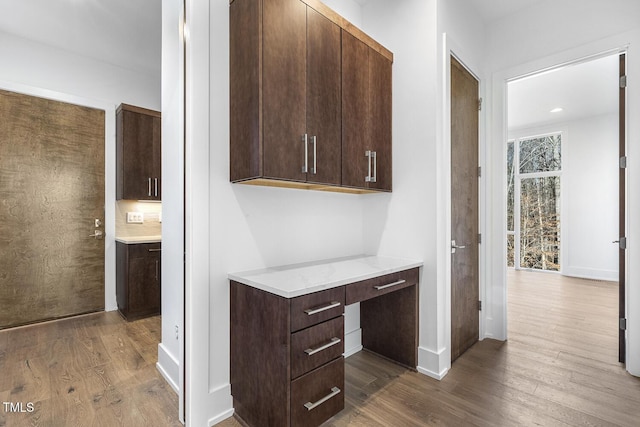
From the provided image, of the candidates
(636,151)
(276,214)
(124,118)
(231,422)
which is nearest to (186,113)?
(276,214)

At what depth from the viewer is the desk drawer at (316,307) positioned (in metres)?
1.44

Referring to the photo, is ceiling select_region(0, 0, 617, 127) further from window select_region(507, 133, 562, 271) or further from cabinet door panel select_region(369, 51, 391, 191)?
window select_region(507, 133, 562, 271)

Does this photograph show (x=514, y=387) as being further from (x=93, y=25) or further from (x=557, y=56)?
(x=93, y=25)

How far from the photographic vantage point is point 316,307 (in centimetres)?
155

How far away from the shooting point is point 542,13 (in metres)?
2.62

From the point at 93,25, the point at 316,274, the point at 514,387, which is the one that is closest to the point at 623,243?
the point at 514,387

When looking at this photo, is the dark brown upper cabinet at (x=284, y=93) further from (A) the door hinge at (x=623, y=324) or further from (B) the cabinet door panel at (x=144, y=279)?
(A) the door hinge at (x=623, y=324)

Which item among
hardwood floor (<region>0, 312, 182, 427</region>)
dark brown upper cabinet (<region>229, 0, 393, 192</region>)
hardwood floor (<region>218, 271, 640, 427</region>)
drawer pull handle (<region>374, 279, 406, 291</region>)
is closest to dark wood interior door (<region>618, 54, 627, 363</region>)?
hardwood floor (<region>218, 271, 640, 427</region>)

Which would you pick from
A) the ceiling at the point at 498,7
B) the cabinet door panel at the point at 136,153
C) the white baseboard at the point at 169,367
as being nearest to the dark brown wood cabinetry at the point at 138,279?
the cabinet door panel at the point at 136,153

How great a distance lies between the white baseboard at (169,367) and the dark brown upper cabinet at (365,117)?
5.45ft

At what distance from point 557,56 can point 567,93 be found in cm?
251

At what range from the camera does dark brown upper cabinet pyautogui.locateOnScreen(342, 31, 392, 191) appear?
204 cm

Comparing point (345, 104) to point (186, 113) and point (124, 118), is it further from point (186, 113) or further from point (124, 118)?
point (124, 118)

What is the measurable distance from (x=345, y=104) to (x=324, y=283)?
1170 millimetres
